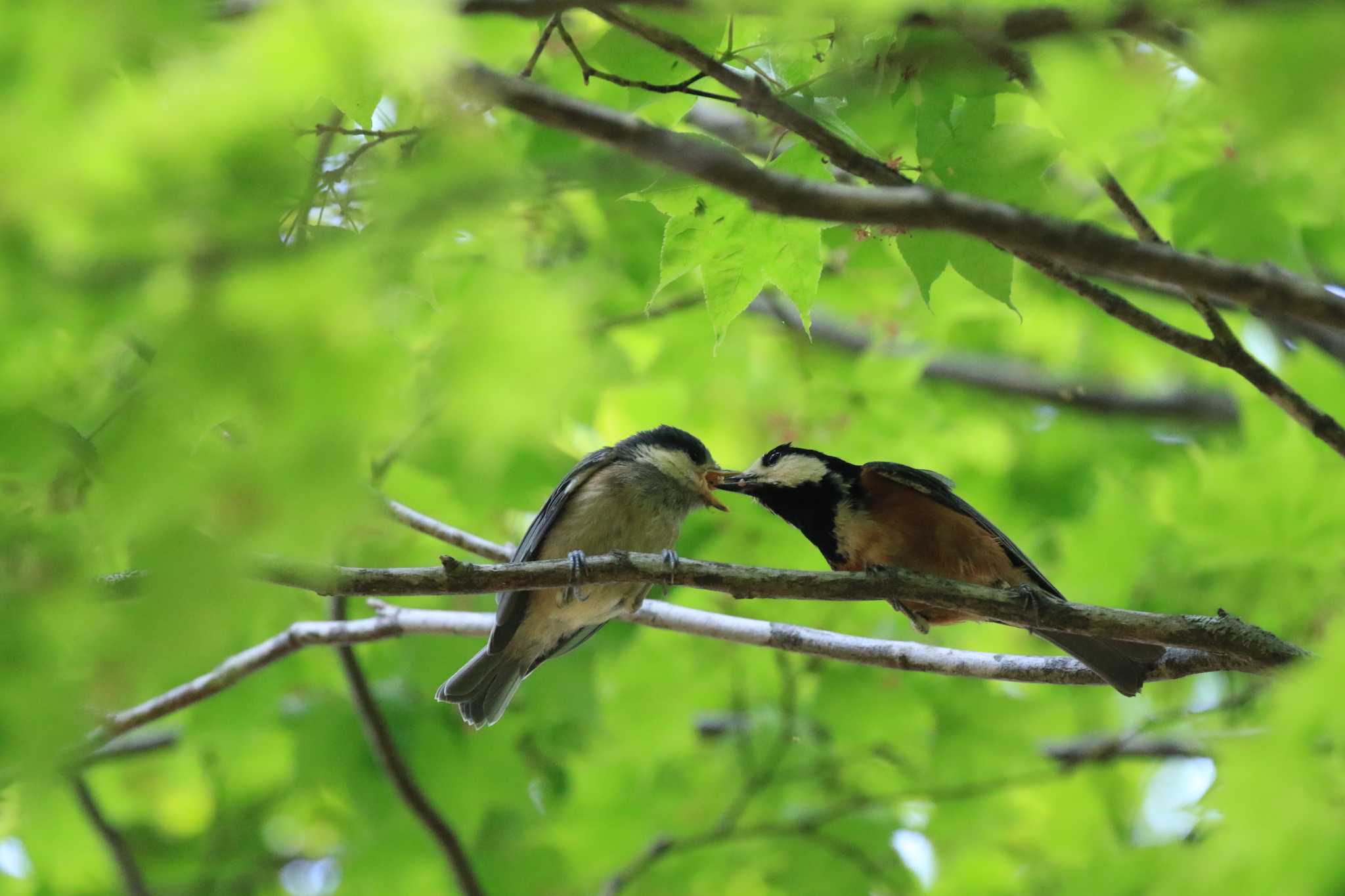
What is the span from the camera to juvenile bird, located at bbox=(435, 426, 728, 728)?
17.4 feet

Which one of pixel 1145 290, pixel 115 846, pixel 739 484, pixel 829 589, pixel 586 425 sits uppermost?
pixel 829 589

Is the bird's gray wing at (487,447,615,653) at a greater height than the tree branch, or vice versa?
the tree branch

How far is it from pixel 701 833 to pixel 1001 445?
144 inches

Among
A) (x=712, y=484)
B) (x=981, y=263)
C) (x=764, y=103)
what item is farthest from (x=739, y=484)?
(x=764, y=103)

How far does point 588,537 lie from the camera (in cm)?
576

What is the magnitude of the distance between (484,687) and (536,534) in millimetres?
796

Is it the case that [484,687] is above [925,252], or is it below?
below

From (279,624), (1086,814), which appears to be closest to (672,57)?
(279,624)

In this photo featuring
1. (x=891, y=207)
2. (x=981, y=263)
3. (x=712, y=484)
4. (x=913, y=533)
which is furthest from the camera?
(x=712, y=484)

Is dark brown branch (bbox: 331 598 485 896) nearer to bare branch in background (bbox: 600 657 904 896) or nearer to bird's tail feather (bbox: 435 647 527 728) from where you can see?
bird's tail feather (bbox: 435 647 527 728)

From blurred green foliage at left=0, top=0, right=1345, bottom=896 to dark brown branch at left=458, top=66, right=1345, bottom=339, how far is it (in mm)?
179

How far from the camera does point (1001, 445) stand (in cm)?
824

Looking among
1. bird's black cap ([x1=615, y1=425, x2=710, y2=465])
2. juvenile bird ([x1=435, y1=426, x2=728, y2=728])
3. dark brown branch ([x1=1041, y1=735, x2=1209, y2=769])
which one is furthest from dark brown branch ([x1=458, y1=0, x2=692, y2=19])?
dark brown branch ([x1=1041, y1=735, x2=1209, y2=769])

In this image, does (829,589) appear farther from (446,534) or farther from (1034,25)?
(446,534)
